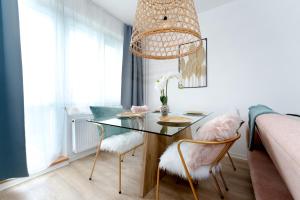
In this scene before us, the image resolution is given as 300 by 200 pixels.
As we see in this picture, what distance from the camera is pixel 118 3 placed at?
241 cm

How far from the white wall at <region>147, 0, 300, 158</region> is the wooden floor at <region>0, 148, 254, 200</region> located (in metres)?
0.92

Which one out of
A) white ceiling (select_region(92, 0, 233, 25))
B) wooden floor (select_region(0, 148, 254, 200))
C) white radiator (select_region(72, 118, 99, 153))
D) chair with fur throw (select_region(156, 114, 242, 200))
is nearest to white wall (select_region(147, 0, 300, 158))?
white ceiling (select_region(92, 0, 233, 25))

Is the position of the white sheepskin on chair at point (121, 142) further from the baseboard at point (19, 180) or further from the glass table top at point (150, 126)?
the baseboard at point (19, 180)

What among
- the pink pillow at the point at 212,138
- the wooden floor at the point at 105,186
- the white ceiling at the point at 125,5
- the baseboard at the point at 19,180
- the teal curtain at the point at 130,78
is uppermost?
the white ceiling at the point at 125,5

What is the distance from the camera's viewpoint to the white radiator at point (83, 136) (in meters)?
2.09

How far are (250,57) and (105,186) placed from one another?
106 inches

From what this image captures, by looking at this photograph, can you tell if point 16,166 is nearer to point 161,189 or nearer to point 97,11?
point 161,189

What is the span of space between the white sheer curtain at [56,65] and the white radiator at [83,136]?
0.58 ft

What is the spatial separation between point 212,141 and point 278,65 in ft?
5.97

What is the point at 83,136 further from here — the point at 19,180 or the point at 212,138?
the point at 212,138

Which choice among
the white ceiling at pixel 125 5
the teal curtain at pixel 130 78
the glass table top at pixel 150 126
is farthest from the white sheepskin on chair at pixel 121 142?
the white ceiling at pixel 125 5

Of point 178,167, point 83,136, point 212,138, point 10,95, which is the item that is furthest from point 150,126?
point 10,95

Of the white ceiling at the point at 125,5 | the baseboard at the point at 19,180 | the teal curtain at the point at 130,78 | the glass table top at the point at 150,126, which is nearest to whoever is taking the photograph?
the glass table top at the point at 150,126

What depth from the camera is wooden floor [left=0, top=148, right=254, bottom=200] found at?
1.45 metres
